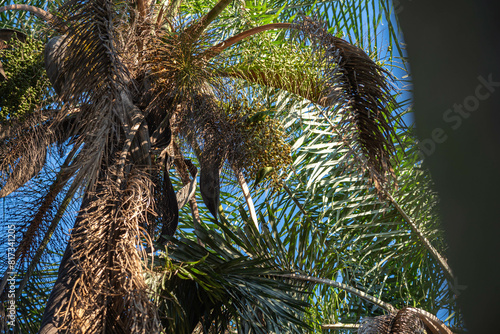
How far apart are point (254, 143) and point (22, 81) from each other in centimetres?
147

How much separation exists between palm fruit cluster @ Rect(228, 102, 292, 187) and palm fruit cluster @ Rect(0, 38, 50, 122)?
1.22 m

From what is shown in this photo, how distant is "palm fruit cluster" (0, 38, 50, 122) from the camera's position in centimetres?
293

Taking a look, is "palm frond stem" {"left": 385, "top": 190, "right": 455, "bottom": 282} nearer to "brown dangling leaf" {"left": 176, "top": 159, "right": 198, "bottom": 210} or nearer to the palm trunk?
"brown dangling leaf" {"left": 176, "top": 159, "right": 198, "bottom": 210}

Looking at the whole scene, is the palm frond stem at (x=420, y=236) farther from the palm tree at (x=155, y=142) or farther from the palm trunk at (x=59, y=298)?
the palm trunk at (x=59, y=298)

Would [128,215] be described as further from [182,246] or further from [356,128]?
[356,128]

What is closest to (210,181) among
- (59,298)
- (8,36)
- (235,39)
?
(235,39)

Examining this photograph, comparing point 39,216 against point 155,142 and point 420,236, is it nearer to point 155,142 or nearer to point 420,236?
point 155,142

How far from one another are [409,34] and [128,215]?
7.78 ft

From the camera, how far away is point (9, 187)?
10.6 ft

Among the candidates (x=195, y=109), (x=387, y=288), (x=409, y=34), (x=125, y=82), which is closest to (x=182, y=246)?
(x=195, y=109)

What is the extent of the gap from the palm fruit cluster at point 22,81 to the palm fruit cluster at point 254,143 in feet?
3.99

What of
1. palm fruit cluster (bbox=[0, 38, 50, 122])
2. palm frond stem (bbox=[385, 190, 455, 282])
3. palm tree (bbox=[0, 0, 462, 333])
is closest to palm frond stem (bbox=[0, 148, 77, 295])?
palm tree (bbox=[0, 0, 462, 333])

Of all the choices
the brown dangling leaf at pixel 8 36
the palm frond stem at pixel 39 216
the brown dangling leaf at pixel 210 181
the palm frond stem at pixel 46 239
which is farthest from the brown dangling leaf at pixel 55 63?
the brown dangling leaf at pixel 210 181

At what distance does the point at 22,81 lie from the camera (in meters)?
2.95
